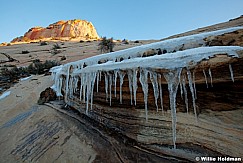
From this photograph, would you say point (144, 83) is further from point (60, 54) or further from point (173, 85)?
point (60, 54)

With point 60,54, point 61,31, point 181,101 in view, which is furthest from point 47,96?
point 61,31

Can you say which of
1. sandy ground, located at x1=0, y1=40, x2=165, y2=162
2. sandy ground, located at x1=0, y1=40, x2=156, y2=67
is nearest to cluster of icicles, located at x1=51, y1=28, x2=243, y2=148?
sandy ground, located at x1=0, y1=40, x2=165, y2=162

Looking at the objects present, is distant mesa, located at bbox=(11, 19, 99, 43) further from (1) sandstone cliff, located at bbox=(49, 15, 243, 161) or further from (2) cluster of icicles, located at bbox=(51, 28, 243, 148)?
(1) sandstone cliff, located at bbox=(49, 15, 243, 161)

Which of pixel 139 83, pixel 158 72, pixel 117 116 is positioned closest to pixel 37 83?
pixel 117 116

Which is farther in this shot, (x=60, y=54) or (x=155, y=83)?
(x=60, y=54)

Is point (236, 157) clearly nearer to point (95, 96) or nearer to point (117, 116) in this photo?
point (117, 116)

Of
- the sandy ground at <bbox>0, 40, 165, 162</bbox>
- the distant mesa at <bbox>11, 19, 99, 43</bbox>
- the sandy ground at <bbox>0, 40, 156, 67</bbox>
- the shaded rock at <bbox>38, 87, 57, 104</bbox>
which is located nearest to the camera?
the sandy ground at <bbox>0, 40, 165, 162</bbox>

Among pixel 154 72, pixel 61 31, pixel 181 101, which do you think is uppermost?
pixel 61 31

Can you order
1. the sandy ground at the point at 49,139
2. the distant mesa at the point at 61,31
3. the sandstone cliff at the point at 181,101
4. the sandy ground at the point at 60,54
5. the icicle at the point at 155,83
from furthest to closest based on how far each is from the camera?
the distant mesa at the point at 61,31, the sandy ground at the point at 60,54, the sandy ground at the point at 49,139, the icicle at the point at 155,83, the sandstone cliff at the point at 181,101

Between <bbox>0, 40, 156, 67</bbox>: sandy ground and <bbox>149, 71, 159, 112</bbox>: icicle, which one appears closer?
<bbox>149, 71, 159, 112</bbox>: icicle

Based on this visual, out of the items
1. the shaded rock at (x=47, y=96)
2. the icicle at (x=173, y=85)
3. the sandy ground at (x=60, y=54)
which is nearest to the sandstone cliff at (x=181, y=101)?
the icicle at (x=173, y=85)

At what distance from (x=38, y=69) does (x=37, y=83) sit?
2.38 metres

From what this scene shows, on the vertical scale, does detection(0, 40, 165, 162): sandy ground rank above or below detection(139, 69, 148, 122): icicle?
below

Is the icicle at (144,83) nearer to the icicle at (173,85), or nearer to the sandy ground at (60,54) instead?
the icicle at (173,85)
